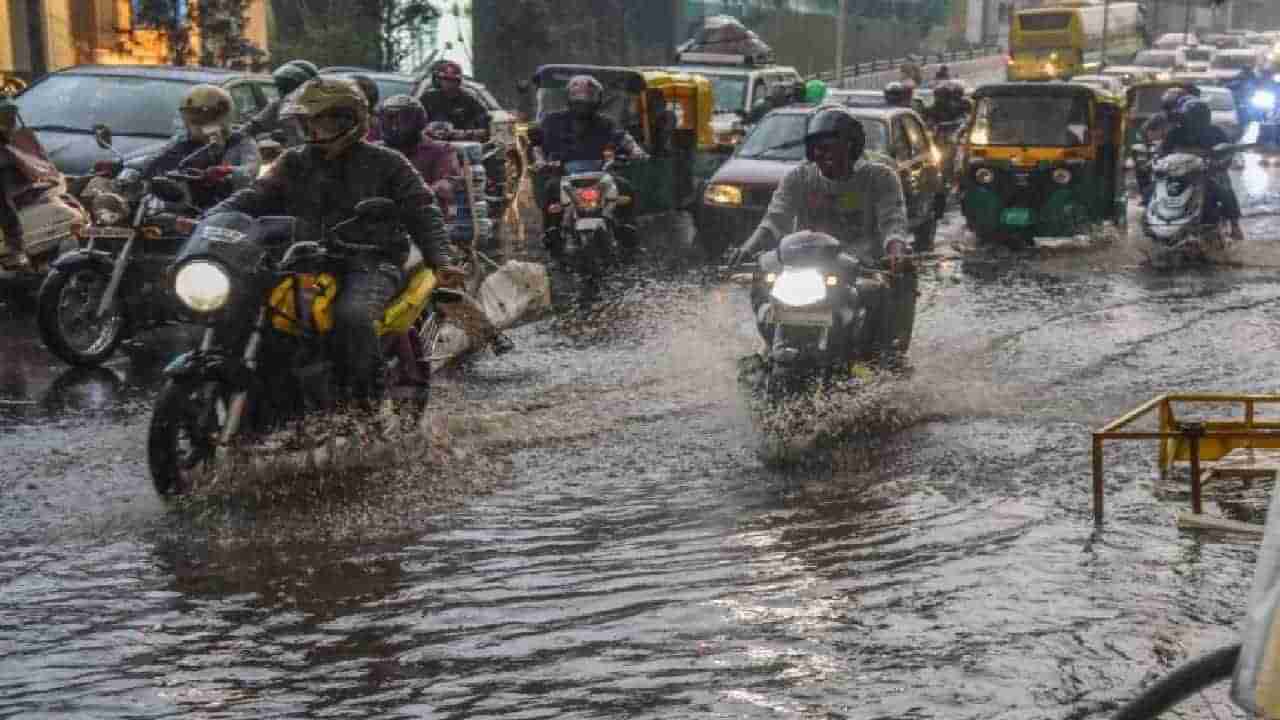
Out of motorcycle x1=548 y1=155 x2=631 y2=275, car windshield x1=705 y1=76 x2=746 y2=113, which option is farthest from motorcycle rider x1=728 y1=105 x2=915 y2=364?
car windshield x1=705 y1=76 x2=746 y2=113

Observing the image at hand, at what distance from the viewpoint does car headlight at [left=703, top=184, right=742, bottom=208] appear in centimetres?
1972

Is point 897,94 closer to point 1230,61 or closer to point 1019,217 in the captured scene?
point 1019,217

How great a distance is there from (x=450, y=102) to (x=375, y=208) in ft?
33.6

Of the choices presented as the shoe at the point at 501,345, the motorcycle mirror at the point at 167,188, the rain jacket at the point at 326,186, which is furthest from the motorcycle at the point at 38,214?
the rain jacket at the point at 326,186

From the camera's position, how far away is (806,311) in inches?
389

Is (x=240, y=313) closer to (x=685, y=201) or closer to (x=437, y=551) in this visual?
(x=437, y=551)

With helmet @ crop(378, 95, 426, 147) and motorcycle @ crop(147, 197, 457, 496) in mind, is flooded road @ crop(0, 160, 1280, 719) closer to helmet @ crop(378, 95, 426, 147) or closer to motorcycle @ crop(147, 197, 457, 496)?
motorcycle @ crop(147, 197, 457, 496)

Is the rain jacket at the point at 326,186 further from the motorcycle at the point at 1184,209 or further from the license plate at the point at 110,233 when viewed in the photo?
the motorcycle at the point at 1184,209

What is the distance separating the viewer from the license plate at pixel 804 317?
985 centimetres

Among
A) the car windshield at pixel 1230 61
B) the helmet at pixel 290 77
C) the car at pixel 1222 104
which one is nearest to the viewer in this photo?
the helmet at pixel 290 77

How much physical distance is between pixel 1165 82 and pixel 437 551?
34.4 meters

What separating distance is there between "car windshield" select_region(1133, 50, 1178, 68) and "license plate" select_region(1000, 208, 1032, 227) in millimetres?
38277

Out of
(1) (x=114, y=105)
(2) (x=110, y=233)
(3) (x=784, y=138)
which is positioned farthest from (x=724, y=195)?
(2) (x=110, y=233)

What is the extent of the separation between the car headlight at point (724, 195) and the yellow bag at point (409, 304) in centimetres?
1060
